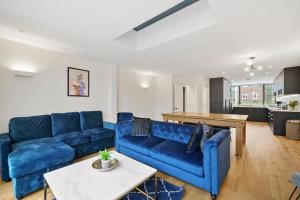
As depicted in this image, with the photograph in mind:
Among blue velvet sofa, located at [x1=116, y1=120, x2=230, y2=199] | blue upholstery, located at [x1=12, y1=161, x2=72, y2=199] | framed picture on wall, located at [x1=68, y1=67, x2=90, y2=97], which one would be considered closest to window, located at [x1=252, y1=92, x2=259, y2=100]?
blue velvet sofa, located at [x1=116, y1=120, x2=230, y2=199]

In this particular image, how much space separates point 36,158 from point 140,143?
5.17 feet

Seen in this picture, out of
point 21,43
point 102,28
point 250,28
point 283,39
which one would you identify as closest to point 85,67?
point 21,43

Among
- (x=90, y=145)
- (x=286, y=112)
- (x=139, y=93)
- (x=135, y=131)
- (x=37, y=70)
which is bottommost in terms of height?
(x=90, y=145)

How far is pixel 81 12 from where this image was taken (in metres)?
1.94

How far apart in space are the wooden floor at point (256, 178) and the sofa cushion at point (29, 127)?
0.86m

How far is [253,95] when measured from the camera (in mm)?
9719

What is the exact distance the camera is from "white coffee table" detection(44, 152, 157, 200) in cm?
133

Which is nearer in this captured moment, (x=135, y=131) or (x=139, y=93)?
(x=135, y=131)

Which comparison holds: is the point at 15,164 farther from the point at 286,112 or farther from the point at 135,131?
the point at 286,112

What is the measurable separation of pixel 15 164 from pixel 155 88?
18.3 ft

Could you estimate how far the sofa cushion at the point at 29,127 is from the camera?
272cm

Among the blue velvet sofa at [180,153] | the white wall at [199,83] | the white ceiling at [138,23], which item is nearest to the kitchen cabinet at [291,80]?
the white ceiling at [138,23]

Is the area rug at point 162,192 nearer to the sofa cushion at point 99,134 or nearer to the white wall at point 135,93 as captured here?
the sofa cushion at point 99,134

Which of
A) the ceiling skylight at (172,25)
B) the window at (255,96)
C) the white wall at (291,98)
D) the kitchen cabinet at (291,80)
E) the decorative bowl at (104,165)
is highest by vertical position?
the ceiling skylight at (172,25)
